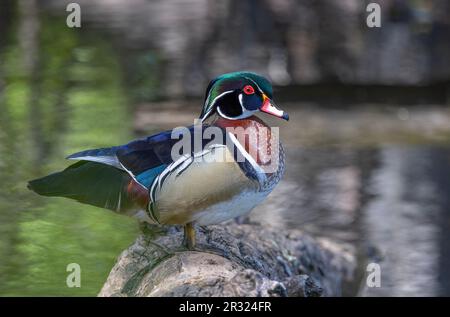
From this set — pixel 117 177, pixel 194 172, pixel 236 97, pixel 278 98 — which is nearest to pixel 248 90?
pixel 236 97

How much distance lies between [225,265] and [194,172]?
0.31 metres

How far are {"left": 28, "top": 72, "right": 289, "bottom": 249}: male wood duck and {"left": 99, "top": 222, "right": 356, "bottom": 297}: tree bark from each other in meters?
0.16

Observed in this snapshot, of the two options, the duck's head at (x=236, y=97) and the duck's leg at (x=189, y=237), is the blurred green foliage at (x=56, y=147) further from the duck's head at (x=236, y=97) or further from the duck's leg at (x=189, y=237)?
the duck's head at (x=236, y=97)

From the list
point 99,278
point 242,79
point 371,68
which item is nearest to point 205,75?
point 371,68

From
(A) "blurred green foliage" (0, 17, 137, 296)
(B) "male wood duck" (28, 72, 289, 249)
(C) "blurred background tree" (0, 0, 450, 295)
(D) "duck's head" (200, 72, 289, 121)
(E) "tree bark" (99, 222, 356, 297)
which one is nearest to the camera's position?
(E) "tree bark" (99, 222, 356, 297)

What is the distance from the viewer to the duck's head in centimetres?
325

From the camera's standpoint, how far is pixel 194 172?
3.14 metres

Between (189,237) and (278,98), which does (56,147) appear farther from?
(189,237)

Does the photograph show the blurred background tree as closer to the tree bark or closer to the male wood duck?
the tree bark

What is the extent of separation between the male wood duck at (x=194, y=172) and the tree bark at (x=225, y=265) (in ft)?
0.52

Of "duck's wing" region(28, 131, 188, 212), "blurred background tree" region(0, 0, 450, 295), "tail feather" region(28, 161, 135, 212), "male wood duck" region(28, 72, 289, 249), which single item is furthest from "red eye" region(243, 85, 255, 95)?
"blurred background tree" region(0, 0, 450, 295)

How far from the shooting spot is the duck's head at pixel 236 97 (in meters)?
3.25

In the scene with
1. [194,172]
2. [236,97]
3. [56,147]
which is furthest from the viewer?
[56,147]
